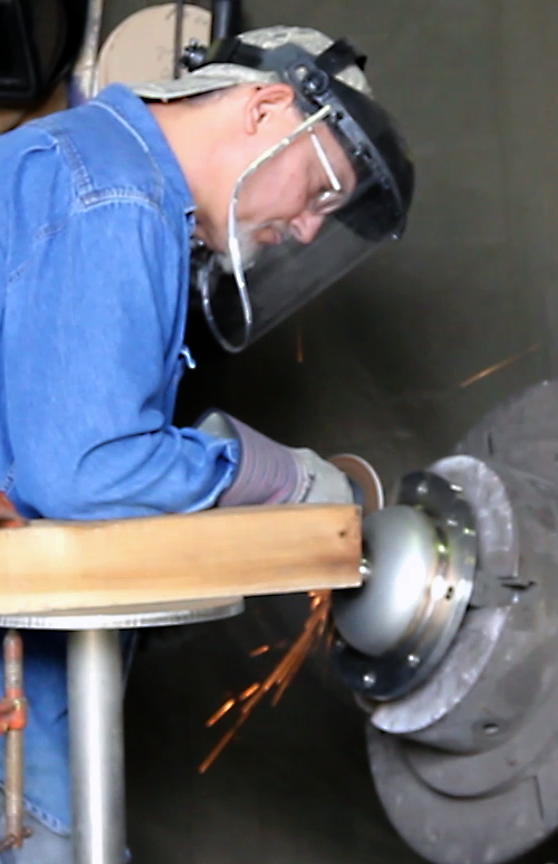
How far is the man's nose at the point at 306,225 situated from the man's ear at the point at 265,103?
126 mm

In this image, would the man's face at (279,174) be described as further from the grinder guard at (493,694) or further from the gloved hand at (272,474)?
the grinder guard at (493,694)

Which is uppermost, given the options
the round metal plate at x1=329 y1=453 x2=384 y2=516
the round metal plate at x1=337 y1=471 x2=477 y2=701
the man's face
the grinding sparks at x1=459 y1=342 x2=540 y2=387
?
the man's face

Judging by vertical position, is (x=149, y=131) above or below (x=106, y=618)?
above

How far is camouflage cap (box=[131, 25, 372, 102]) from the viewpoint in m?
1.06

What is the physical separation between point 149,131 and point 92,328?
27cm

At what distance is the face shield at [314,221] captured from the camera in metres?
1.09

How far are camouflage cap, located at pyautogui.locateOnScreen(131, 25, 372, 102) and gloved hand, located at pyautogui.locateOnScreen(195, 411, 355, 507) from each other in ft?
1.10

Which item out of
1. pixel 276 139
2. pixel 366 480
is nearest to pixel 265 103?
pixel 276 139

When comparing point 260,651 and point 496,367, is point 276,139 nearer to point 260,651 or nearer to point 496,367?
point 496,367

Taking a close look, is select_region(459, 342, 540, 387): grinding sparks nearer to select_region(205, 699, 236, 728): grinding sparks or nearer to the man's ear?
select_region(205, 699, 236, 728): grinding sparks

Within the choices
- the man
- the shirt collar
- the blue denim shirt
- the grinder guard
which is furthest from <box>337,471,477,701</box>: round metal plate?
the shirt collar

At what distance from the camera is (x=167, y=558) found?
0.74 meters

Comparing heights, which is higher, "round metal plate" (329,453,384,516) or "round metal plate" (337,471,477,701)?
"round metal plate" (337,471,477,701)

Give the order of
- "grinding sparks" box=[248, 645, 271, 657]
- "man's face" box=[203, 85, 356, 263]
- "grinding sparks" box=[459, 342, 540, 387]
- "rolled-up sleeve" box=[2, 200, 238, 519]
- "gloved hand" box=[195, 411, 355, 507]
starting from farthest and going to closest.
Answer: "grinding sparks" box=[248, 645, 271, 657] → "grinding sparks" box=[459, 342, 540, 387] → "man's face" box=[203, 85, 356, 263] → "gloved hand" box=[195, 411, 355, 507] → "rolled-up sleeve" box=[2, 200, 238, 519]
